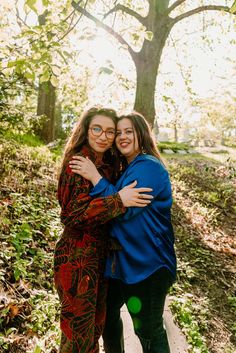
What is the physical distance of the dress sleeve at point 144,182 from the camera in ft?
8.13

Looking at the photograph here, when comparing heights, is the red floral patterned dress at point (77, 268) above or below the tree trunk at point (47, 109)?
below

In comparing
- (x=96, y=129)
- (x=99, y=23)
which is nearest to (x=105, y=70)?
(x=96, y=129)

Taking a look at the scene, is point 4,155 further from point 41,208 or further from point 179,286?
point 179,286

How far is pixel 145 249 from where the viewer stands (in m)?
2.48

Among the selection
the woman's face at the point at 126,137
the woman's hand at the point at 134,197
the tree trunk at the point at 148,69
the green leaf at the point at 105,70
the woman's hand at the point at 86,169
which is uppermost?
the tree trunk at the point at 148,69

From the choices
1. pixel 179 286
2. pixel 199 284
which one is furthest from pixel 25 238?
pixel 199 284

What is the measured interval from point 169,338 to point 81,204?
230 centimetres

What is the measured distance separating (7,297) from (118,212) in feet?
6.16

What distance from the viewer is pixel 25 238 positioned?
454 centimetres

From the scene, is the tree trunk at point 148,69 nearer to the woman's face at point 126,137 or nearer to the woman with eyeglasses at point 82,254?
the woman's face at point 126,137

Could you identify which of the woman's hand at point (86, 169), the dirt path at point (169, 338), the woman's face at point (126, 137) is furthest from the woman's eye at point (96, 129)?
the dirt path at point (169, 338)

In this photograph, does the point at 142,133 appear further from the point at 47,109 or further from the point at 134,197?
the point at 47,109

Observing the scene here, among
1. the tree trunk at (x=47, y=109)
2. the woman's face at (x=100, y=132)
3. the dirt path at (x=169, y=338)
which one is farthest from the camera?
the tree trunk at (x=47, y=109)

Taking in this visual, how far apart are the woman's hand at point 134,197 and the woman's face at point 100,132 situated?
46 cm
